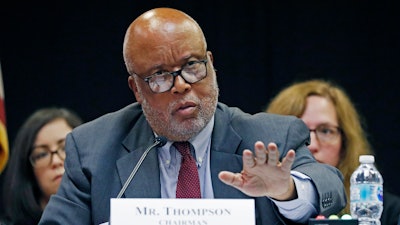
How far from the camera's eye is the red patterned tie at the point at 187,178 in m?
2.98

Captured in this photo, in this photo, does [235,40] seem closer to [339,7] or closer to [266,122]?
[339,7]

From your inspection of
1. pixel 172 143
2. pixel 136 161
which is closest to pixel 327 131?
pixel 172 143

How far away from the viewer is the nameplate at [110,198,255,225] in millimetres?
2467

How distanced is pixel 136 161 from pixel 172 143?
142 millimetres

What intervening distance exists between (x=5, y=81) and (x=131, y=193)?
277cm

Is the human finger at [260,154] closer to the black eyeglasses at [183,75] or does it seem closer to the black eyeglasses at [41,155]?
the black eyeglasses at [183,75]

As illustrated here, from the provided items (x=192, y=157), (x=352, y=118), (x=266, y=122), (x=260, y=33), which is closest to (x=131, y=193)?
(x=192, y=157)

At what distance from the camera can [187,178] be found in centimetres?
301

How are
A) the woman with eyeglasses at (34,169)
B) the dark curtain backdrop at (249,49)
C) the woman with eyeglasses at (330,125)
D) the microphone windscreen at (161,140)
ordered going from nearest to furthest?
1. the microphone windscreen at (161,140)
2. the woman with eyeglasses at (330,125)
3. the woman with eyeglasses at (34,169)
4. the dark curtain backdrop at (249,49)

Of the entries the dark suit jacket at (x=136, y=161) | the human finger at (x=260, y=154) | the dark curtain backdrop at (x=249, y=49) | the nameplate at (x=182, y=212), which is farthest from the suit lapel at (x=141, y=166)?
the dark curtain backdrop at (x=249, y=49)

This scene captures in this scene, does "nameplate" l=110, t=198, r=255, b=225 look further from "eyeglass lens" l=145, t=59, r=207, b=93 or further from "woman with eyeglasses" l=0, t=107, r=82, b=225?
"woman with eyeglasses" l=0, t=107, r=82, b=225

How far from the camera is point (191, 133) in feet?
10.0

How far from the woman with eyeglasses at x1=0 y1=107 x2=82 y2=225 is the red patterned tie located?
1616 mm

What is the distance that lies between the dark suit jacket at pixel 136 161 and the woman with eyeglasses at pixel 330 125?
3.74 ft
